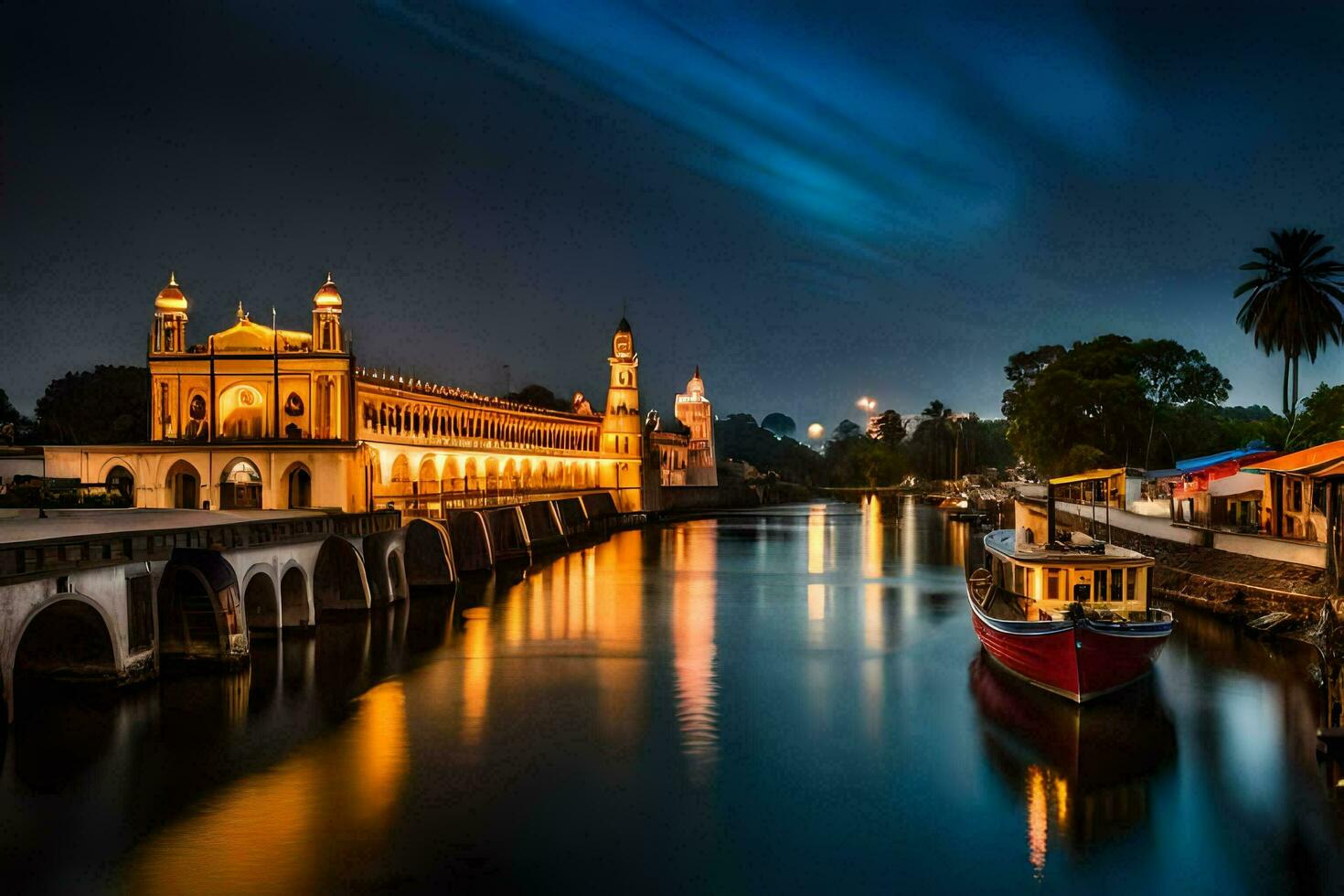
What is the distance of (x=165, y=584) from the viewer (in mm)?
28031

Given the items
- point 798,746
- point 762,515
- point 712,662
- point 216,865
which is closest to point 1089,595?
Answer: point 798,746

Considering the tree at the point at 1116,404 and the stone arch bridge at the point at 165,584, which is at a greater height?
the tree at the point at 1116,404

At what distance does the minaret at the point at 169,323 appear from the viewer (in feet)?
166

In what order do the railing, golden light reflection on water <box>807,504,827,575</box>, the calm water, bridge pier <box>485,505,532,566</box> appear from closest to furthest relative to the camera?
the calm water → the railing → bridge pier <box>485,505,532,566</box> → golden light reflection on water <box>807,504,827,575</box>

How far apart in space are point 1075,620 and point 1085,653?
35.6 inches

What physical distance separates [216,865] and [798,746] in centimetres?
1273

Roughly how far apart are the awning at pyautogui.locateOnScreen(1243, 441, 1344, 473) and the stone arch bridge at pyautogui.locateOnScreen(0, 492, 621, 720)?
31.1 m

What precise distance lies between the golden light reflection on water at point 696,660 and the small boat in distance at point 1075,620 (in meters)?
8.17

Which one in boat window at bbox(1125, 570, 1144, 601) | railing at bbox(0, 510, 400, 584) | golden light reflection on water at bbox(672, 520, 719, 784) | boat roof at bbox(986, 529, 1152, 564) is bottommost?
golden light reflection on water at bbox(672, 520, 719, 784)

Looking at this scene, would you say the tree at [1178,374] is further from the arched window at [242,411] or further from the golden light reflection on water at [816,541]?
the arched window at [242,411]

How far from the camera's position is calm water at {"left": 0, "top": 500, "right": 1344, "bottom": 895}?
17.7 meters

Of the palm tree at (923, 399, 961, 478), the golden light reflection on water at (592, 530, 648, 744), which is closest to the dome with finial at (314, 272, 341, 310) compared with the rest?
the golden light reflection on water at (592, 530, 648, 744)

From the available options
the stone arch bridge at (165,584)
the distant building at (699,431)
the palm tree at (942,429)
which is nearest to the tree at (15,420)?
the stone arch bridge at (165,584)

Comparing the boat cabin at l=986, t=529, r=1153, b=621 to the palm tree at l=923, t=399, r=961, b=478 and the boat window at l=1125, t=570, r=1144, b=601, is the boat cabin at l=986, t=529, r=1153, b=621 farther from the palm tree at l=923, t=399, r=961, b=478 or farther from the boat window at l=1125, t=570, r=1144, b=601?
the palm tree at l=923, t=399, r=961, b=478
